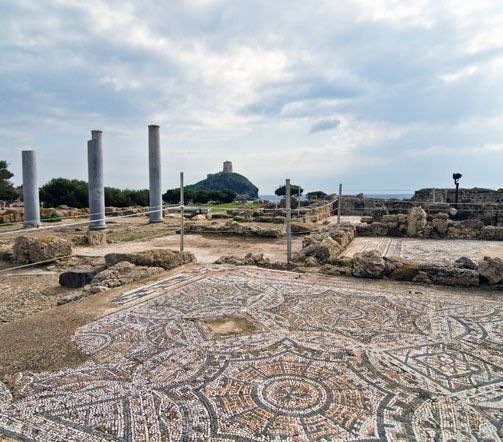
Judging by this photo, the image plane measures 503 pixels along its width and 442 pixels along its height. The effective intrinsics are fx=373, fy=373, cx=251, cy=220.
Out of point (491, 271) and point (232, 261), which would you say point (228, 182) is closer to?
point (232, 261)

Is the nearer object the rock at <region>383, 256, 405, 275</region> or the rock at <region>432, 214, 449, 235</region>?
the rock at <region>383, 256, 405, 275</region>

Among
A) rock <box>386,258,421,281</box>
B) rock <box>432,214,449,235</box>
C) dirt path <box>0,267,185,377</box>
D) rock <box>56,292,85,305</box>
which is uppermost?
rock <box>432,214,449,235</box>

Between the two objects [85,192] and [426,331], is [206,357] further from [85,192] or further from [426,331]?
[85,192]

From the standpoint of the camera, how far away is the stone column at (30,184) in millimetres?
14719

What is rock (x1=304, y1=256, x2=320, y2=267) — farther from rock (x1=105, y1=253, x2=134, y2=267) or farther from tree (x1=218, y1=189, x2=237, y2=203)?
tree (x1=218, y1=189, x2=237, y2=203)

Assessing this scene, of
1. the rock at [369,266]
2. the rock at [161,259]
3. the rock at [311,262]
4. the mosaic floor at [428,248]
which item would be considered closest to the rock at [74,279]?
the rock at [161,259]

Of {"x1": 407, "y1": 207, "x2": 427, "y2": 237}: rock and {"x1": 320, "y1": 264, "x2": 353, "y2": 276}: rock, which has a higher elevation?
{"x1": 407, "y1": 207, "x2": 427, "y2": 237}: rock

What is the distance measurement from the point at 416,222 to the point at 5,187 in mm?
35800

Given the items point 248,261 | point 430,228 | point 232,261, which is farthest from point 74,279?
point 430,228

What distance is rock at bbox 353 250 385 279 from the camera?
560 centimetres

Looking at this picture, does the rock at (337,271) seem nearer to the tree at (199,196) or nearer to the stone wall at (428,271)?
the stone wall at (428,271)

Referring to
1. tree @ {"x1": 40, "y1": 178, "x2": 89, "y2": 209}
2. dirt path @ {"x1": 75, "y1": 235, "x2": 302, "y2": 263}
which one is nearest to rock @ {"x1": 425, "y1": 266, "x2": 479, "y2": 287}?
dirt path @ {"x1": 75, "y1": 235, "x2": 302, "y2": 263}

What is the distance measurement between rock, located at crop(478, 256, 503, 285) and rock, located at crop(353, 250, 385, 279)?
1.28m

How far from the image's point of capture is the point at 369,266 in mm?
5641
